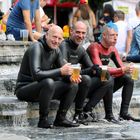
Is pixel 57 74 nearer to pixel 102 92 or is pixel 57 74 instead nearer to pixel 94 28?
pixel 102 92

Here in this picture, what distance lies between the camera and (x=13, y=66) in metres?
12.1

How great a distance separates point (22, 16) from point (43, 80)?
3959mm

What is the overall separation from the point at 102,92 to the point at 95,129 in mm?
743

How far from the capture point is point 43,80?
29.7 feet

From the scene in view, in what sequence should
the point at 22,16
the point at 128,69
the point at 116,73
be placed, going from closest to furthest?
the point at 128,69 < the point at 116,73 < the point at 22,16

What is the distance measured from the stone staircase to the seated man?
41 cm

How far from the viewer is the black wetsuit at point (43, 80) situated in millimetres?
9039

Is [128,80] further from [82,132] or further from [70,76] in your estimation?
[82,132]

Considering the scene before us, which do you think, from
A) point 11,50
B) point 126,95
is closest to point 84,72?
point 126,95

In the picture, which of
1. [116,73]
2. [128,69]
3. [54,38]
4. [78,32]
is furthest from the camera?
[116,73]

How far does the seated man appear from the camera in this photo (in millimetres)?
10070

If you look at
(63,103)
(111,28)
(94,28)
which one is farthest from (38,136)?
(94,28)

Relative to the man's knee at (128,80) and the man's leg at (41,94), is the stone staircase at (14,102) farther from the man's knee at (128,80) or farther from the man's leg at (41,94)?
the man's knee at (128,80)

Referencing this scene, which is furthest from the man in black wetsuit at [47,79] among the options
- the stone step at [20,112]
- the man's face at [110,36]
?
the man's face at [110,36]
